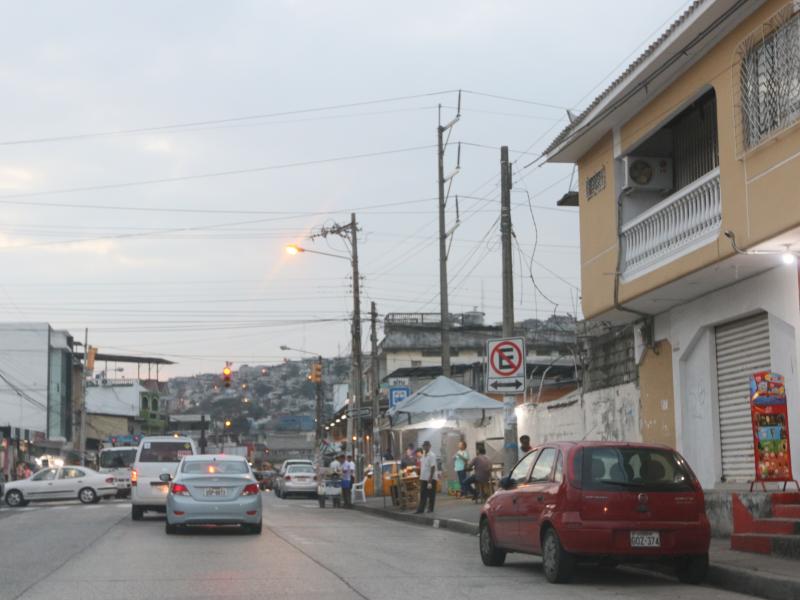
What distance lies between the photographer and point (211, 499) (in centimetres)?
2103

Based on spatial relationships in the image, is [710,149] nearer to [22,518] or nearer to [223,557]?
[223,557]

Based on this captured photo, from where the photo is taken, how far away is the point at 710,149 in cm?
1939

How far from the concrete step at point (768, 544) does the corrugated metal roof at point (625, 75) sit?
7.09 meters

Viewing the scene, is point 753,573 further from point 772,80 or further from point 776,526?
point 772,80

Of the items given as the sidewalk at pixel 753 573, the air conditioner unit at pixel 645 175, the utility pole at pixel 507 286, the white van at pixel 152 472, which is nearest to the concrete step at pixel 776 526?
the sidewalk at pixel 753 573

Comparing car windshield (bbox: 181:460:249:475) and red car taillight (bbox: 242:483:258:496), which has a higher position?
car windshield (bbox: 181:460:249:475)

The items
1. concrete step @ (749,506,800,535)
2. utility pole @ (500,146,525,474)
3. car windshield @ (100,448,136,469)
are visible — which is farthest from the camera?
car windshield @ (100,448,136,469)

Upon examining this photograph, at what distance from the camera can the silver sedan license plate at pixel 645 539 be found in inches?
Result: 494

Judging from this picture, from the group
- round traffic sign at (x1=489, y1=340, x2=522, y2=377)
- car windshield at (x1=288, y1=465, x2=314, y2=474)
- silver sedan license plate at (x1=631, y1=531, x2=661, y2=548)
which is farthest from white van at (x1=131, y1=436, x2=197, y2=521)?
car windshield at (x1=288, y1=465, x2=314, y2=474)

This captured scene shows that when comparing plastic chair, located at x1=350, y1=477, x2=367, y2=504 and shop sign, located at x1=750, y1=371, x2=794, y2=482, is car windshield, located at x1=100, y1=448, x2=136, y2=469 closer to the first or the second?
plastic chair, located at x1=350, y1=477, x2=367, y2=504

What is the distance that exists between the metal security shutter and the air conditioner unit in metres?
2.99

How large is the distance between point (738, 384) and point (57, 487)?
28146 mm

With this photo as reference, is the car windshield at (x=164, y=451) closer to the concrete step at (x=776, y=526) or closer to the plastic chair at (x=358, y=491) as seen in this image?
the plastic chair at (x=358, y=491)

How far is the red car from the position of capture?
1258cm
